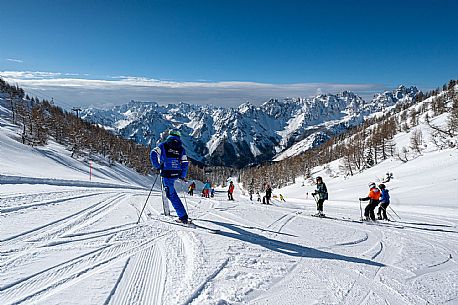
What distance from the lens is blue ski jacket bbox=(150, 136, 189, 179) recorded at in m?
7.69

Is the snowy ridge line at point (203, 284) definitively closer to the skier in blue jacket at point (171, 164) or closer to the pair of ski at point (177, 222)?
the pair of ski at point (177, 222)

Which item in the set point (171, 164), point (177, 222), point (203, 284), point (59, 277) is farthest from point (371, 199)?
point (59, 277)

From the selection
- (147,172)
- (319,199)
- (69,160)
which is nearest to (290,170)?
(147,172)

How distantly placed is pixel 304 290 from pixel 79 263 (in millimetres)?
3449

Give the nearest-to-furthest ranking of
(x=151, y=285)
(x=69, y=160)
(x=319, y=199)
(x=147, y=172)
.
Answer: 1. (x=151, y=285)
2. (x=319, y=199)
3. (x=69, y=160)
4. (x=147, y=172)

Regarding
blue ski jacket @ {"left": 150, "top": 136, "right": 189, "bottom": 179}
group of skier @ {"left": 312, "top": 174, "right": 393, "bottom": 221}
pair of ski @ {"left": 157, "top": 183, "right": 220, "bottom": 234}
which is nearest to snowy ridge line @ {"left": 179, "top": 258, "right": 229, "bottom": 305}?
pair of ski @ {"left": 157, "top": 183, "right": 220, "bottom": 234}

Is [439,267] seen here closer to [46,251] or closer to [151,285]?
[151,285]

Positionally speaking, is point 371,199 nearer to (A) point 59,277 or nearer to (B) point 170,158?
(B) point 170,158

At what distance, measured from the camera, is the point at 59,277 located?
382 cm

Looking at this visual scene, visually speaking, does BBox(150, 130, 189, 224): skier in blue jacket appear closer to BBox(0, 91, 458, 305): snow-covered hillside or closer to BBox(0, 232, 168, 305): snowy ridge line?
BBox(0, 91, 458, 305): snow-covered hillside

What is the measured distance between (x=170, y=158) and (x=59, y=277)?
4.34 metres

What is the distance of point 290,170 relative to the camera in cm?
12244

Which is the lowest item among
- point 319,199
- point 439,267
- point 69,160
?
point 69,160

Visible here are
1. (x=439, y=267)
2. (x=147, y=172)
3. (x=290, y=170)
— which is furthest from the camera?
(x=290, y=170)
